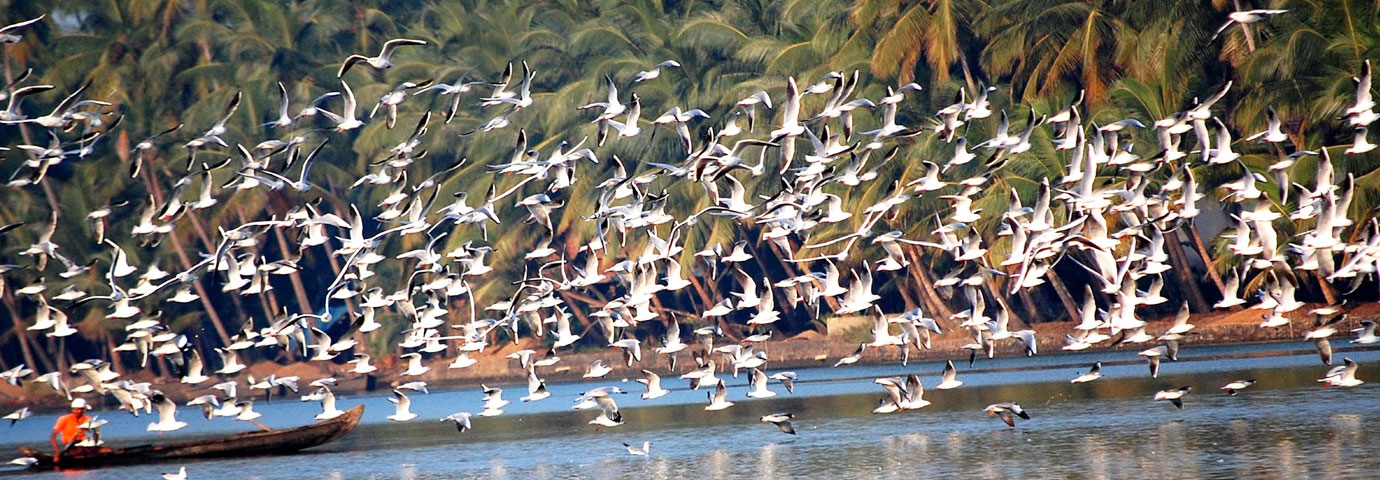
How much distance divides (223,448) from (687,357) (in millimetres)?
23857

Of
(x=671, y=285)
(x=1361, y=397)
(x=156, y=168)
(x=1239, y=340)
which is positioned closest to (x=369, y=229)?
(x=156, y=168)

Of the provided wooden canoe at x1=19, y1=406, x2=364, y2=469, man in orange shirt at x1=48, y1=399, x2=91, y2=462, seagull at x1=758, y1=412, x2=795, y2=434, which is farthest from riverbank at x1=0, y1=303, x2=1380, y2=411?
man in orange shirt at x1=48, y1=399, x2=91, y2=462

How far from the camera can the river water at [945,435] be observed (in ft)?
83.5

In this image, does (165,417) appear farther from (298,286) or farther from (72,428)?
(298,286)

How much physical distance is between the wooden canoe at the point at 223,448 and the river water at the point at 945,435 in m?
0.24

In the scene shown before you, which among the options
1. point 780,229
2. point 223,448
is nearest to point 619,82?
point 223,448

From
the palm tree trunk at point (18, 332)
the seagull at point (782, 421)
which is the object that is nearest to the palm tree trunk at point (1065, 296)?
the seagull at point (782, 421)

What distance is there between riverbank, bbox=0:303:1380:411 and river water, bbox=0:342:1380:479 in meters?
0.71

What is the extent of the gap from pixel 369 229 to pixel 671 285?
4174cm

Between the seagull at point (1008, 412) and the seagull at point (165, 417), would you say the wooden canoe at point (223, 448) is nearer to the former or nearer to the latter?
the seagull at point (165, 417)

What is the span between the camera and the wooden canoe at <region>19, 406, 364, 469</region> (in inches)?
1298

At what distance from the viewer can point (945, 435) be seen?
3066 centimetres

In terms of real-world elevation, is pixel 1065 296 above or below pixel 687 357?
above

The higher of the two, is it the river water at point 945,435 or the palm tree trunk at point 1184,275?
the palm tree trunk at point 1184,275
